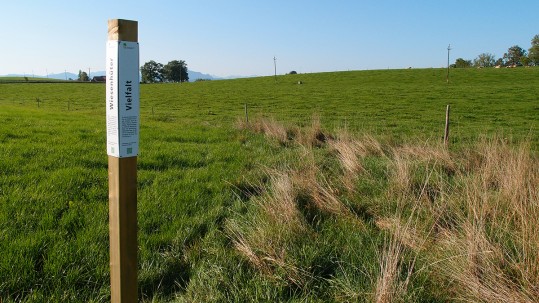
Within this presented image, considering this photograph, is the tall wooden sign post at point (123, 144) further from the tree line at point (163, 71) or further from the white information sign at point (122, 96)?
the tree line at point (163, 71)

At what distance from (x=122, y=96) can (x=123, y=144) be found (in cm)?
28

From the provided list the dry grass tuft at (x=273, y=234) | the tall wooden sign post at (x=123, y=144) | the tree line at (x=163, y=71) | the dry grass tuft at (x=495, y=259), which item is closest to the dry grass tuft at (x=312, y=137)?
the dry grass tuft at (x=273, y=234)

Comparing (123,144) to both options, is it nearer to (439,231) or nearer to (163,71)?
(439,231)

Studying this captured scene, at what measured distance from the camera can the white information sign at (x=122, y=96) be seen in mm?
2350

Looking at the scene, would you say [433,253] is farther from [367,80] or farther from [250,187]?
[367,80]

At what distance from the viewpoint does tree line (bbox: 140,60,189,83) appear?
4756 inches

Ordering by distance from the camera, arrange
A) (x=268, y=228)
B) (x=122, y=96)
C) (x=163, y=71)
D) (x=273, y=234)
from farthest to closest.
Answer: (x=163, y=71), (x=268, y=228), (x=273, y=234), (x=122, y=96)

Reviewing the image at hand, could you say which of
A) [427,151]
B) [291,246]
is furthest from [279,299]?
[427,151]

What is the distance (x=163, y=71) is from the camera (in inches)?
4855

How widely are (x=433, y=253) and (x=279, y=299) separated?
5.23 feet

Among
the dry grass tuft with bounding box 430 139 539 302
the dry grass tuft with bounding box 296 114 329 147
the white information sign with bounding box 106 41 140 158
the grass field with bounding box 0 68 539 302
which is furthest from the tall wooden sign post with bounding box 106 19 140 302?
the dry grass tuft with bounding box 296 114 329 147

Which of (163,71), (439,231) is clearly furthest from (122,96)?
(163,71)

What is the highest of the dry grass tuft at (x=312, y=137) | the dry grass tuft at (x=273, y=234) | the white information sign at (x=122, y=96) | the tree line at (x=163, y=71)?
the tree line at (x=163, y=71)

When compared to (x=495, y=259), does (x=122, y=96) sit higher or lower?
higher
